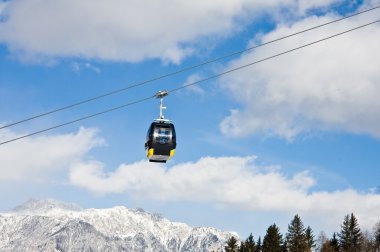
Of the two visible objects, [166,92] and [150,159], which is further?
[150,159]

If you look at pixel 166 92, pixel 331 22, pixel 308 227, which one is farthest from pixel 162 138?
pixel 308 227

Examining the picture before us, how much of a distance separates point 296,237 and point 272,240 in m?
12.2

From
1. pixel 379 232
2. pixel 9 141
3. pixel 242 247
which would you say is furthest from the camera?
pixel 379 232

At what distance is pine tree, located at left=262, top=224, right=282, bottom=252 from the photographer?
122688 millimetres

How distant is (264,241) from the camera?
4884 inches

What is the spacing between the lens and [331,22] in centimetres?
3244

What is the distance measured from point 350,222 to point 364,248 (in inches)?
637

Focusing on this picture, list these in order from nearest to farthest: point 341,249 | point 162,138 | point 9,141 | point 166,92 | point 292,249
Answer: point 9,141 → point 166,92 → point 162,138 → point 292,249 → point 341,249

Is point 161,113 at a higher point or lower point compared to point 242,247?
lower

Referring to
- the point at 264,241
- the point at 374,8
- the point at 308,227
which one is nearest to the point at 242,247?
the point at 264,241

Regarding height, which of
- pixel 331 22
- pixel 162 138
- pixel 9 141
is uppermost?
pixel 331 22

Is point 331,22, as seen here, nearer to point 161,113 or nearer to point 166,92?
point 166,92

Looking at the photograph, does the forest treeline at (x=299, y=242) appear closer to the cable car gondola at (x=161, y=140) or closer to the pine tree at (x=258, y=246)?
the pine tree at (x=258, y=246)

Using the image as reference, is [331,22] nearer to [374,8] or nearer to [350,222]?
[374,8]
